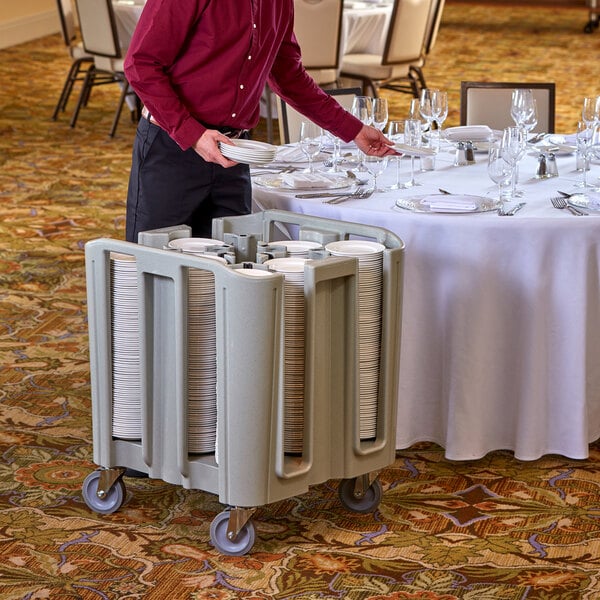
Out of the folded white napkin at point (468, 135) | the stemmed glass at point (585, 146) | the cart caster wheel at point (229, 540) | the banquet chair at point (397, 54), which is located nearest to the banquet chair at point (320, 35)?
the banquet chair at point (397, 54)

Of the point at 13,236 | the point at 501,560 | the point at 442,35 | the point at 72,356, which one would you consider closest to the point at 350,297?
the point at 501,560

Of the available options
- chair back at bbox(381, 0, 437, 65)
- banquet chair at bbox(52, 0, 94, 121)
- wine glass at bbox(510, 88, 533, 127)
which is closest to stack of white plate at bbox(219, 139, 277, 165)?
wine glass at bbox(510, 88, 533, 127)

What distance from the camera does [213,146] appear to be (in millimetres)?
2949

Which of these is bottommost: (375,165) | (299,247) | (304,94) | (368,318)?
(368,318)

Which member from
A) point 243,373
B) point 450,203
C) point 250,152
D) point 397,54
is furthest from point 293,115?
point 397,54

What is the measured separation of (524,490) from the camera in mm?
3211

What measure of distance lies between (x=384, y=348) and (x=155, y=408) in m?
0.60

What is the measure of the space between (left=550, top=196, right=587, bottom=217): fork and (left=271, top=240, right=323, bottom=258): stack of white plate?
805 millimetres

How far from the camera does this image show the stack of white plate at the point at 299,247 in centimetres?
287

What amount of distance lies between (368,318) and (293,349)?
Answer: 8.6 inches

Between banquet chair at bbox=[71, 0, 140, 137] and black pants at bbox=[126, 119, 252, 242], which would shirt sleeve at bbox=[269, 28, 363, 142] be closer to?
black pants at bbox=[126, 119, 252, 242]

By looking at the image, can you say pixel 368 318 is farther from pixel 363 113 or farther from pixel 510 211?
pixel 363 113

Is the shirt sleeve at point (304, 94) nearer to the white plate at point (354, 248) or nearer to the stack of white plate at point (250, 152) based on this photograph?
the stack of white plate at point (250, 152)

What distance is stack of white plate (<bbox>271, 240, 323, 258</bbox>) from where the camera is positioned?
113 inches
